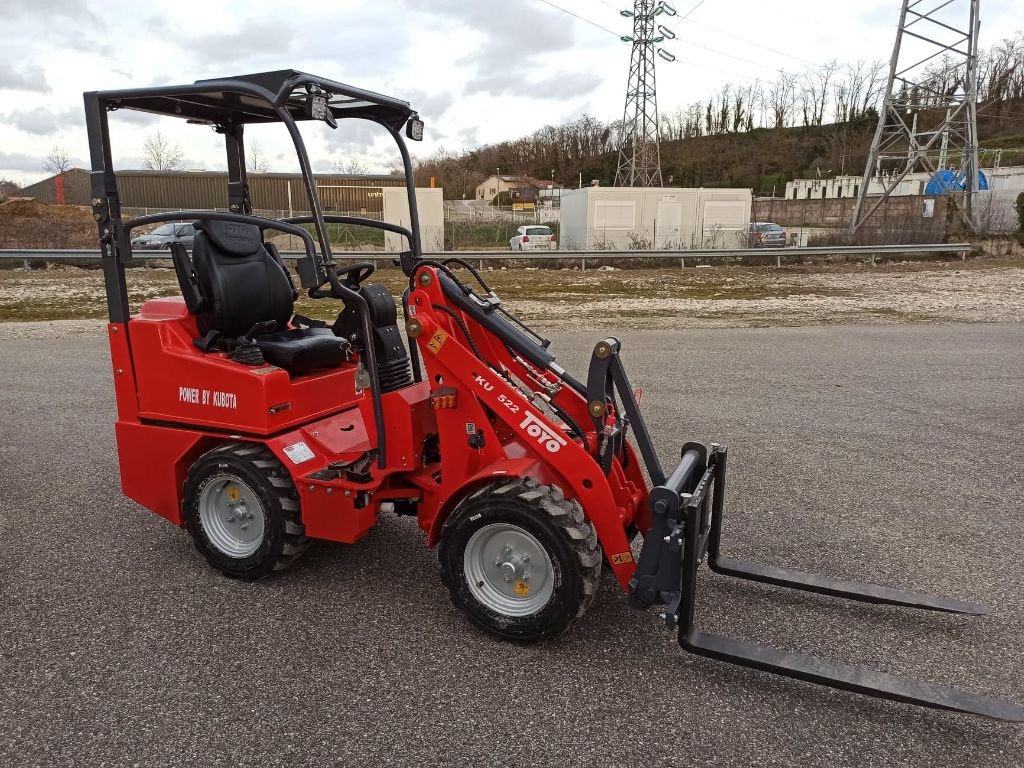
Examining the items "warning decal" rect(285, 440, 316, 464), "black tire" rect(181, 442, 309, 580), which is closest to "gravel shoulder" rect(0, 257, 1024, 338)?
"warning decal" rect(285, 440, 316, 464)

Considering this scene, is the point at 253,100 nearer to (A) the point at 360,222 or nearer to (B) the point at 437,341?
(A) the point at 360,222

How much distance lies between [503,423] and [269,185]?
113 ft

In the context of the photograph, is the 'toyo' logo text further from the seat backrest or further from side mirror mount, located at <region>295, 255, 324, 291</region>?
the seat backrest

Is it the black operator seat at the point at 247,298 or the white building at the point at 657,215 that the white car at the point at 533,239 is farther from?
the black operator seat at the point at 247,298

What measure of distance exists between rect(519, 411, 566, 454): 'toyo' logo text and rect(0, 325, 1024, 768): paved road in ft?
2.92

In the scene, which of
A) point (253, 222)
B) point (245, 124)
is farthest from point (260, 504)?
point (245, 124)

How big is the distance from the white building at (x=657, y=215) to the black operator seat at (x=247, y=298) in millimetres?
26600

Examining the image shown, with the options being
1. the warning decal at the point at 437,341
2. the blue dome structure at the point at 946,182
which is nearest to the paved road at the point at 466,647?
the warning decal at the point at 437,341

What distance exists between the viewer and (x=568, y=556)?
3184 millimetres

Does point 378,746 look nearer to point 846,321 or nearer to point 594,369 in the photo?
point 594,369

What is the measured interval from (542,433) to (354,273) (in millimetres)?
1531

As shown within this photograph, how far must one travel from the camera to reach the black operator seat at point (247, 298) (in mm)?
4129

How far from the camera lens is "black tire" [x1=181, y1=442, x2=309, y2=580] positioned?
3832 mm

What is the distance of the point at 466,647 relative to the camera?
11.2 feet
